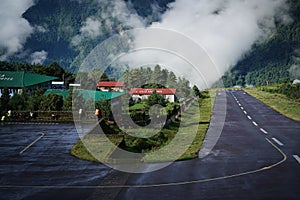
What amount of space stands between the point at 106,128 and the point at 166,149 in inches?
220

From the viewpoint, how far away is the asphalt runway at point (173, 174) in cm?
1129

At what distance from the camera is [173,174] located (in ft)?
44.5

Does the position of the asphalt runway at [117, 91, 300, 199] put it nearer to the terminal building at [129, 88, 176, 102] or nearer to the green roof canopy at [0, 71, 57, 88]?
the terminal building at [129, 88, 176, 102]

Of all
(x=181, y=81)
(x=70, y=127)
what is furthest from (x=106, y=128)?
(x=181, y=81)

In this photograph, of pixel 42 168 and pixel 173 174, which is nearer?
pixel 173 174

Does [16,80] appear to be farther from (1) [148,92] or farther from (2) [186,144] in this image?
(2) [186,144]

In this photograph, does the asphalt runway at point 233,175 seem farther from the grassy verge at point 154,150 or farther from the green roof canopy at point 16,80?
the green roof canopy at point 16,80

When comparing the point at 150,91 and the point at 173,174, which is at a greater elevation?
the point at 150,91

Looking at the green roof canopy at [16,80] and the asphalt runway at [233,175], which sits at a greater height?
the green roof canopy at [16,80]

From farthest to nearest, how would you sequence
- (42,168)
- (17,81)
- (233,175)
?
(17,81)
(42,168)
(233,175)

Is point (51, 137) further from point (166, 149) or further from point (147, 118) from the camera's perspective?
point (166, 149)

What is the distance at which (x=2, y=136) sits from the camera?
24656 millimetres

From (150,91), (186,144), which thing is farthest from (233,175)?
(150,91)

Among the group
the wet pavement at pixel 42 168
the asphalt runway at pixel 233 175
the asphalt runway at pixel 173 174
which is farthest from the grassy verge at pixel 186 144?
the wet pavement at pixel 42 168
